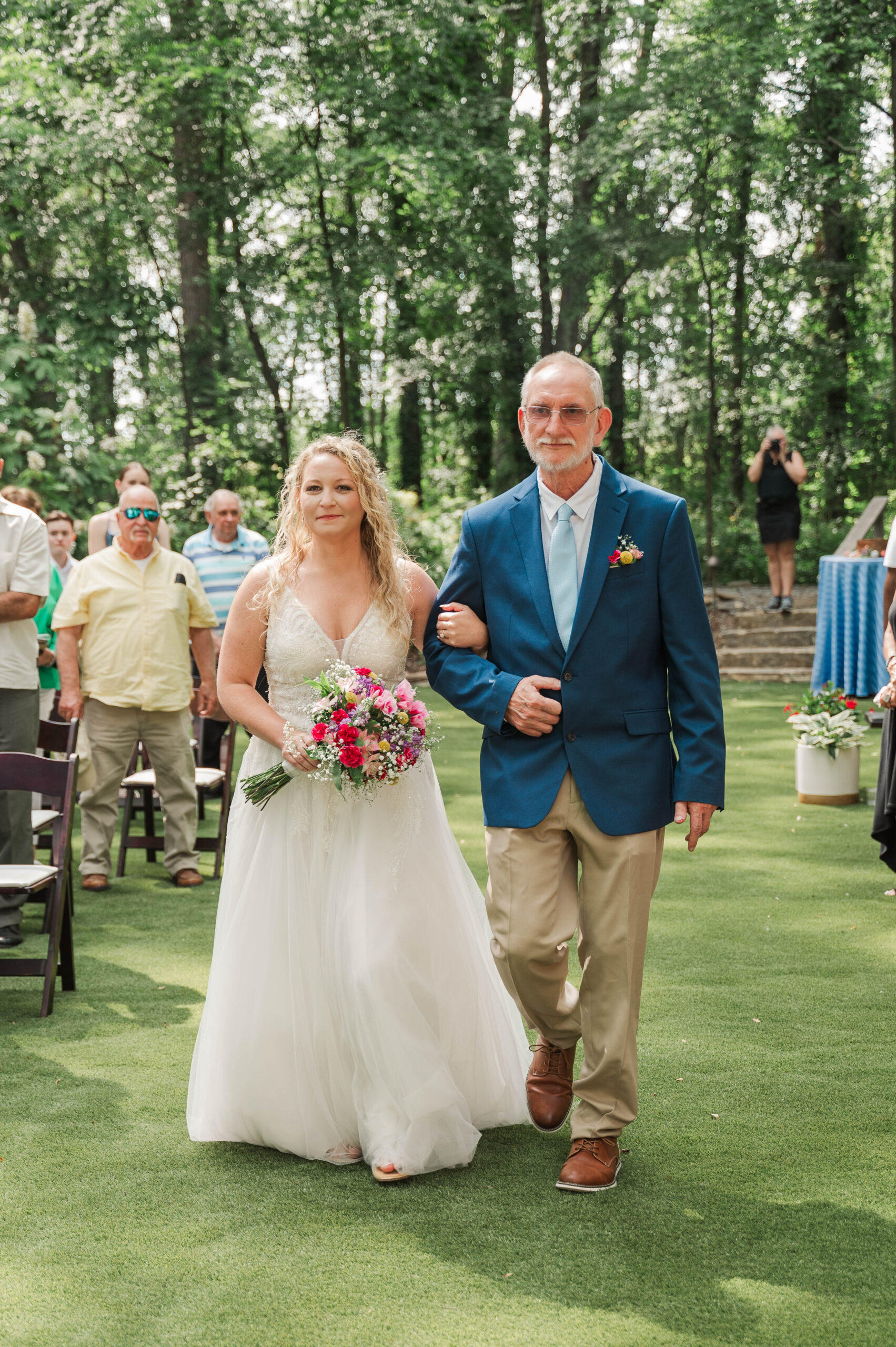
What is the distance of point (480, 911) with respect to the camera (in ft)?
13.6

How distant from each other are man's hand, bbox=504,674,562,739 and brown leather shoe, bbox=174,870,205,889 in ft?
14.5

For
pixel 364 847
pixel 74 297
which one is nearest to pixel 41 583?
pixel 364 847

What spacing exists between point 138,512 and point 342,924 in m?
3.99

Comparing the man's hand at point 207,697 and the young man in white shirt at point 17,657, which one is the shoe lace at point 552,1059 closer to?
the young man in white shirt at point 17,657

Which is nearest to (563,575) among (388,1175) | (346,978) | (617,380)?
(346,978)

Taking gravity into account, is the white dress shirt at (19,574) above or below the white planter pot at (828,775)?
above

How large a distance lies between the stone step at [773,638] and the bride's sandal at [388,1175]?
44.2 ft

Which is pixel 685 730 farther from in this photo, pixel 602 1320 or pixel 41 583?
pixel 41 583

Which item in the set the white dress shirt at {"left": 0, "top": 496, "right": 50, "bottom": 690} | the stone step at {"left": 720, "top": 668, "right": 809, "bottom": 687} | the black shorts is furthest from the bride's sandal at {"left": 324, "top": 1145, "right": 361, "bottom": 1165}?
the black shorts

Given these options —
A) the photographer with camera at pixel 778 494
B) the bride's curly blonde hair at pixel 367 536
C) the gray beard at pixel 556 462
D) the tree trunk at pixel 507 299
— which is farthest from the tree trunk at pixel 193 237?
the gray beard at pixel 556 462

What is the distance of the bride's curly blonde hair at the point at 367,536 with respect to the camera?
4.03m

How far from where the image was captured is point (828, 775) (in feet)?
30.0

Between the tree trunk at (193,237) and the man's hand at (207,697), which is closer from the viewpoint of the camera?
the man's hand at (207,697)

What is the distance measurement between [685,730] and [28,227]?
15692mm
